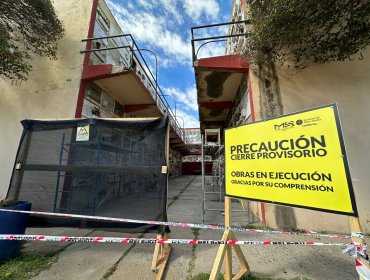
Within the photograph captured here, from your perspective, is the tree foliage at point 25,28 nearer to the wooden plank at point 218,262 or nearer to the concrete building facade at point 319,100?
the concrete building facade at point 319,100

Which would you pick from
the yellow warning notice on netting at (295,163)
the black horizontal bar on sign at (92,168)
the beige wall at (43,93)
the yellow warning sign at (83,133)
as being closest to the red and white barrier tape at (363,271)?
the yellow warning notice on netting at (295,163)

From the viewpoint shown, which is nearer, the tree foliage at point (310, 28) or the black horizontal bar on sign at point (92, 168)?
the black horizontal bar on sign at point (92, 168)

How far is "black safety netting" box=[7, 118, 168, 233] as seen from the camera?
2928 mm

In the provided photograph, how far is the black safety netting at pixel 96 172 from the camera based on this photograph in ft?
9.61

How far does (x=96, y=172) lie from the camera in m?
3.13

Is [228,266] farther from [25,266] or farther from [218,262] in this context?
[25,266]

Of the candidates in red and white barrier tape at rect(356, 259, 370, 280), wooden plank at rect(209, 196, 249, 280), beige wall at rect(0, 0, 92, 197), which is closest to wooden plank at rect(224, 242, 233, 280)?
wooden plank at rect(209, 196, 249, 280)

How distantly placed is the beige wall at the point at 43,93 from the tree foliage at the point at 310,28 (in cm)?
559

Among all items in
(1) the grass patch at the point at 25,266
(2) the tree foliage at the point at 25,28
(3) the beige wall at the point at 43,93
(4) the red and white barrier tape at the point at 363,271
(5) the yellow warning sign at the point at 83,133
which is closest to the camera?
(4) the red and white barrier tape at the point at 363,271

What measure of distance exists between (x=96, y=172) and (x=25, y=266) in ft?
4.84

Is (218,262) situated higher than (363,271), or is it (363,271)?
(363,271)

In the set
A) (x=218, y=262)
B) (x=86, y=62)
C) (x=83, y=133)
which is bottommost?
(x=218, y=262)

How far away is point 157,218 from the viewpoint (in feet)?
9.31

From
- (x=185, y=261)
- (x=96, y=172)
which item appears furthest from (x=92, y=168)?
(x=185, y=261)
